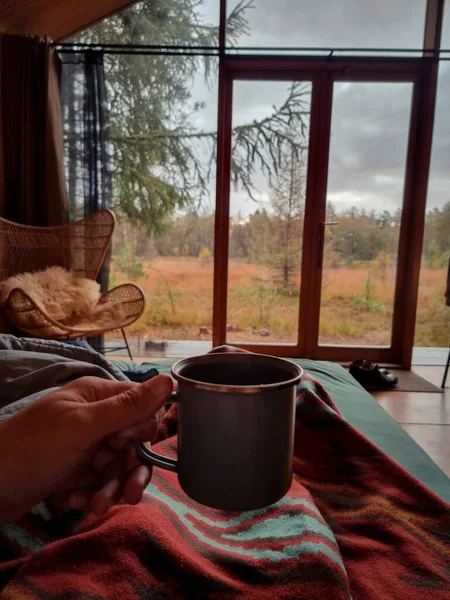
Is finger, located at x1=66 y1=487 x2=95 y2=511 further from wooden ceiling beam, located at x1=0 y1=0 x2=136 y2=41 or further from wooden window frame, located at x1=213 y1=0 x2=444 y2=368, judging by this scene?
wooden ceiling beam, located at x1=0 y1=0 x2=136 y2=41

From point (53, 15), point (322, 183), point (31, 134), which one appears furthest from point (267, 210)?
point (53, 15)

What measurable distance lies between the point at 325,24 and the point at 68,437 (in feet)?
11.4

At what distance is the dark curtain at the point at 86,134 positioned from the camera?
2887 mm

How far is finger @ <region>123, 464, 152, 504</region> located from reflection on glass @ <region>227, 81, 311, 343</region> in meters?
2.79

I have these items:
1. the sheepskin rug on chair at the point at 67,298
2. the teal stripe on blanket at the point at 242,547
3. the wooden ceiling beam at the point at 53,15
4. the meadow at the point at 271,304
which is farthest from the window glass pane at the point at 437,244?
the teal stripe on blanket at the point at 242,547

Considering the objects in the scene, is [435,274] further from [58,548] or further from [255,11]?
[58,548]

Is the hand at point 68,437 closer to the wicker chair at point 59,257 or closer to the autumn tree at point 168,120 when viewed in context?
the wicker chair at point 59,257

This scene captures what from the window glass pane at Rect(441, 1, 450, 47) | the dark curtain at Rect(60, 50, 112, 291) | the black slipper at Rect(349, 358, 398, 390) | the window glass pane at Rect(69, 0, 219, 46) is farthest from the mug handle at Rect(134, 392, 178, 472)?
the window glass pane at Rect(441, 1, 450, 47)

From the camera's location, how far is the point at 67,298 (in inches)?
96.7

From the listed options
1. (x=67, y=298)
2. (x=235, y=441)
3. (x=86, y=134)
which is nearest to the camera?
(x=235, y=441)

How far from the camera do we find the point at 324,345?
331 centimetres

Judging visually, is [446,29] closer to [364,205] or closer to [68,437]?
[364,205]

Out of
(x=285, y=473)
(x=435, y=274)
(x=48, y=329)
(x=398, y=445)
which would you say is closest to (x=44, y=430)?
(x=285, y=473)

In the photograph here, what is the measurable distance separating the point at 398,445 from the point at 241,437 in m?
0.77
